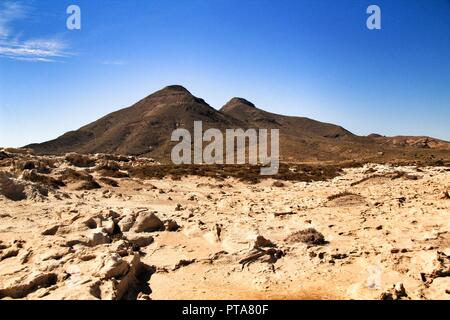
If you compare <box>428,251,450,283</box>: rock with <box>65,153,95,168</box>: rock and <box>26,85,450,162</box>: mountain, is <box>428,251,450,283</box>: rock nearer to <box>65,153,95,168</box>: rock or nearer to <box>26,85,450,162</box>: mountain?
<box>65,153,95,168</box>: rock

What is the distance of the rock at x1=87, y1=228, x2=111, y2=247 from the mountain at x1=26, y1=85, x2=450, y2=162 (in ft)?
193

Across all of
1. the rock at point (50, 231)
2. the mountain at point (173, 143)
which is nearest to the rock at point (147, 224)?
the rock at point (50, 231)

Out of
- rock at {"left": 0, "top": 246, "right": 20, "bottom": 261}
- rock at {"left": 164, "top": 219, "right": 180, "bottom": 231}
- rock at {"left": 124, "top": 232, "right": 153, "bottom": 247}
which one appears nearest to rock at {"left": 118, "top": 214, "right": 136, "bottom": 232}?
rock at {"left": 124, "top": 232, "right": 153, "bottom": 247}

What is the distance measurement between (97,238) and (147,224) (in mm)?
1903

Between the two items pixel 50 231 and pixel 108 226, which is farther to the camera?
pixel 108 226

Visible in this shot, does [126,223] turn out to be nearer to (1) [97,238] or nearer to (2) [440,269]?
(1) [97,238]

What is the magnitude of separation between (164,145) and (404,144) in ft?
219

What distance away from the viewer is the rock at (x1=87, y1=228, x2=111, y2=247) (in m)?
9.70

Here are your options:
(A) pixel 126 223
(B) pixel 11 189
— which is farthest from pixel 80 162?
(A) pixel 126 223

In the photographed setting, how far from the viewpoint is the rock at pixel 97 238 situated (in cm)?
970

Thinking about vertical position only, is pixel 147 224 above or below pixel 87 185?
below

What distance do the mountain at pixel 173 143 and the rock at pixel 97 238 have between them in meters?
58.7

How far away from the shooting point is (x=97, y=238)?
32.5 feet
